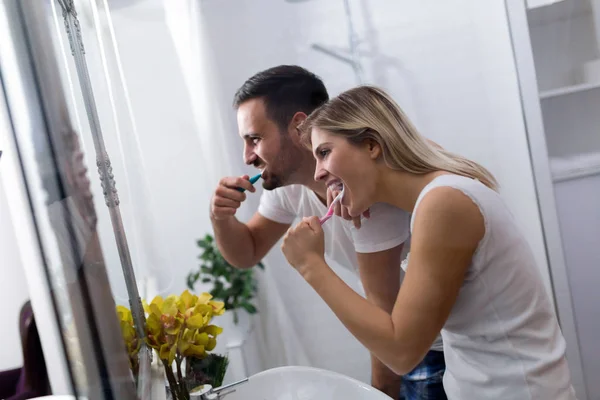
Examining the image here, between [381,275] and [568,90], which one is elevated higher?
[568,90]

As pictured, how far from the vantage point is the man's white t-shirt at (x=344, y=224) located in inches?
37.7

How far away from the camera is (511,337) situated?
80cm

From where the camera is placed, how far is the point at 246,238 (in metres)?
1.19

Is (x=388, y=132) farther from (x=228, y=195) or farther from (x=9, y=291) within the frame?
(x=9, y=291)

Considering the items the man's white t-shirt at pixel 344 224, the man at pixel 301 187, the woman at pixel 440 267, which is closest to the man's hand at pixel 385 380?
the man at pixel 301 187

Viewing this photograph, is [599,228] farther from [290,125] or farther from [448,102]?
[290,125]

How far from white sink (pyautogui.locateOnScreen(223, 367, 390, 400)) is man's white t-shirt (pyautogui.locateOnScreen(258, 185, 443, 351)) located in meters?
0.22

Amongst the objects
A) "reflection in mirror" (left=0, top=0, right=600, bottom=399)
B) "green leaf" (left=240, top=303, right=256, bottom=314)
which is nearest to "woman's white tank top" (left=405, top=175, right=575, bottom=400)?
"reflection in mirror" (left=0, top=0, right=600, bottom=399)

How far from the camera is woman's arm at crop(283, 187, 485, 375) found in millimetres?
→ 730

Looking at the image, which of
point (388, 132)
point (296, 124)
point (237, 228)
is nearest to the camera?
point (388, 132)

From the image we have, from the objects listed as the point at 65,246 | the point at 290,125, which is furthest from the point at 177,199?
the point at 65,246

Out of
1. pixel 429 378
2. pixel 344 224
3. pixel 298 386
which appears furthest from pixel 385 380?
pixel 344 224

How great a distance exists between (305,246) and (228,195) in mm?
268

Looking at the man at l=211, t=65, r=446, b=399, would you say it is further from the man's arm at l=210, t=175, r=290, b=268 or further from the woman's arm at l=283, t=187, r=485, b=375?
the woman's arm at l=283, t=187, r=485, b=375
